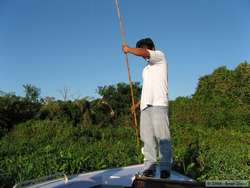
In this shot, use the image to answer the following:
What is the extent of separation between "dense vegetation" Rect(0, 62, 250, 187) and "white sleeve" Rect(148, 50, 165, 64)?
258 cm

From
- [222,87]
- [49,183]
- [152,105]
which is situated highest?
[222,87]

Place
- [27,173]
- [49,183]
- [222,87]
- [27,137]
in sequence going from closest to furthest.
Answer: [49,183], [27,173], [27,137], [222,87]

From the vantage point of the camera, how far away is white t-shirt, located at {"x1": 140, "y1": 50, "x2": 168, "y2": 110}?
431 centimetres

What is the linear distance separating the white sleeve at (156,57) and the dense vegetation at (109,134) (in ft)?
8.47

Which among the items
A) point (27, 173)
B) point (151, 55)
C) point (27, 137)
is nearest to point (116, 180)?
point (151, 55)

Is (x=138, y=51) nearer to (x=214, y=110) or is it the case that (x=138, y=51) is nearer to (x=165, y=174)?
(x=165, y=174)

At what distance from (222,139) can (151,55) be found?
826 cm

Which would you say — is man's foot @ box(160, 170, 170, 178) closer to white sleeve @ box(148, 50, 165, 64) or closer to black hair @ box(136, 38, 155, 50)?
white sleeve @ box(148, 50, 165, 64)

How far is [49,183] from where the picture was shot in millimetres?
3639

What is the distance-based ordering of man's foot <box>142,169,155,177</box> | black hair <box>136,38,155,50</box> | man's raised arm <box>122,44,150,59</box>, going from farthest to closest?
black hair <box>136,38,155,50</box>, man's raised arm <box>122,44,150,59</box>, man's foot <box>142,169,155,177</box>

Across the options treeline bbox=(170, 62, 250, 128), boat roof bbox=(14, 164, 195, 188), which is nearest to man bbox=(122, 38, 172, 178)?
boat roof bbox=(14, 164, 195, 188)

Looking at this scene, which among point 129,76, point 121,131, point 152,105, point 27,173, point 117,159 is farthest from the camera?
point 121,131

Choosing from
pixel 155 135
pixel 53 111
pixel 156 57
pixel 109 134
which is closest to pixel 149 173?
pixel 155 135

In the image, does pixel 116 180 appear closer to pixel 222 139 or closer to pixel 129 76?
pixel 129 76
